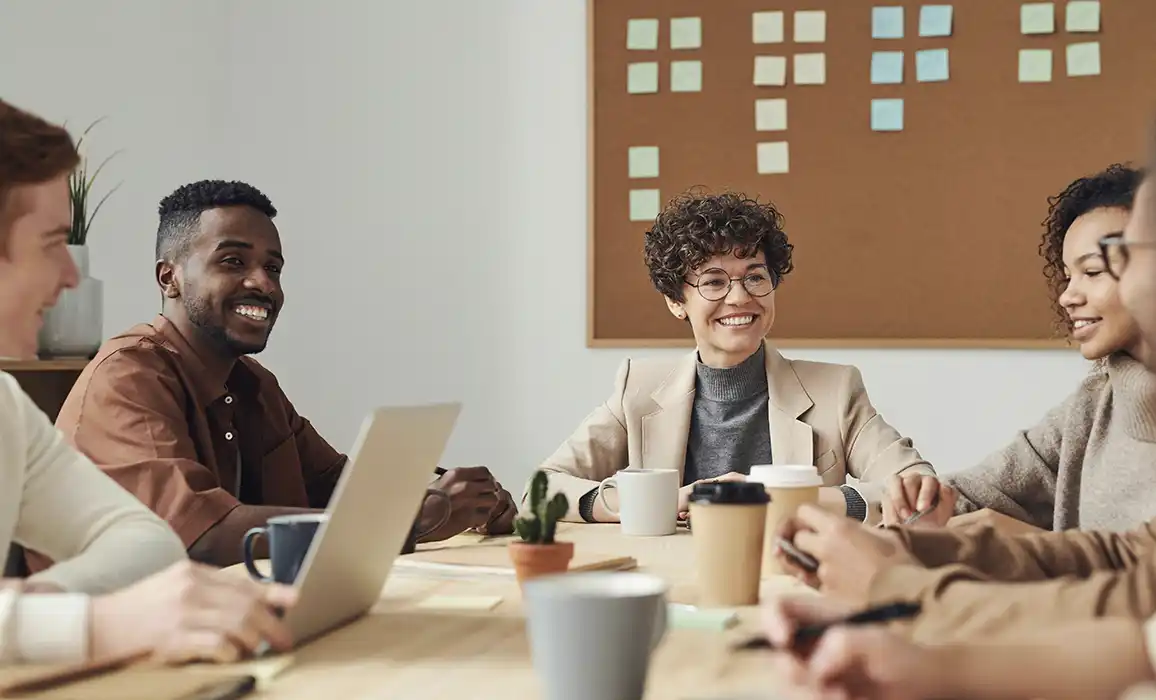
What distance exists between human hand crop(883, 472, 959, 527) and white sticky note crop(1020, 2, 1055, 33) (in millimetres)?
2018

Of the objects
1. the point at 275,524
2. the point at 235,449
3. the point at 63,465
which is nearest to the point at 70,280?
the point at 63,465

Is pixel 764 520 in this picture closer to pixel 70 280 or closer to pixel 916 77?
pixel 70 280

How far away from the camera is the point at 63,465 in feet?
4.45

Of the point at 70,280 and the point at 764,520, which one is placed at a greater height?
the point at 70,280

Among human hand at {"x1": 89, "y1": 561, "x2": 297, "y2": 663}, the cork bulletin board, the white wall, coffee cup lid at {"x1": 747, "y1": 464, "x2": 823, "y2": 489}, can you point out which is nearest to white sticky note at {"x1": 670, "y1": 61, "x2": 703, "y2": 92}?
the cork bulletin board

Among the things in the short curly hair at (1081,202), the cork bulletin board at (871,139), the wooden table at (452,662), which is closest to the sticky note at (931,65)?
the cork bulletin board at (871,139)

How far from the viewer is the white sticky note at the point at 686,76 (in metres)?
3.49

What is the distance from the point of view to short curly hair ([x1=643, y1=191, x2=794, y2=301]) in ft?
8.38

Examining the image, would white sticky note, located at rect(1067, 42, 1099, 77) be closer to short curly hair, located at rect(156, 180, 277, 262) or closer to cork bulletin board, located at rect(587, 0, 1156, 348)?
cork bulletin board, located at rect(587, 0, 1156, 348)

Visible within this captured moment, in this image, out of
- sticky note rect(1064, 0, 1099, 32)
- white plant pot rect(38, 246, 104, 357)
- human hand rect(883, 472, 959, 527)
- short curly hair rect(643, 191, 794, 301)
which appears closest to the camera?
human hand rect(883, 472, 959, 527)

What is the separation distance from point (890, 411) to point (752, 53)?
110cm

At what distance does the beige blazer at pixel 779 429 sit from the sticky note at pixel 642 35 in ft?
4.32

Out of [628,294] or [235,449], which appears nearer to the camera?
[235,449]

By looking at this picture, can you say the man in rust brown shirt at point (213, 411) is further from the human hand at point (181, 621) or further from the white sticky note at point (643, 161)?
the white sticky note at point (643, 161)
